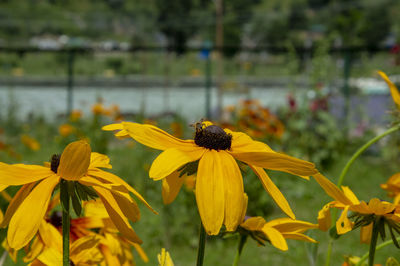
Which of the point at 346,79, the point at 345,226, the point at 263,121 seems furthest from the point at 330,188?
the point at 346,79

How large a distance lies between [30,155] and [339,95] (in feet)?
13.5

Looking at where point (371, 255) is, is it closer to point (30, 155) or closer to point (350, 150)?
point (350, 150)

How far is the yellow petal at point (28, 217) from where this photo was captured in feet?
1.52

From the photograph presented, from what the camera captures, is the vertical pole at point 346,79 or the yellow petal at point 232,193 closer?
the yellow petal at point 232,193

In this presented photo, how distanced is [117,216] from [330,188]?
230mm

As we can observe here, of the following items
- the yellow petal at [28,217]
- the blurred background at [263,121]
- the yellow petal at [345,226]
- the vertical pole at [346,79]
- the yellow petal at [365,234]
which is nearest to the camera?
the yellow petal at [28,217]

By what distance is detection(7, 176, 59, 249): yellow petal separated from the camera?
465 mm

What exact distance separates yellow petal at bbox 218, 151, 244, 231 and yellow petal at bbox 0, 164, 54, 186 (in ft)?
0.65

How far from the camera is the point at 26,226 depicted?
18.6 inches

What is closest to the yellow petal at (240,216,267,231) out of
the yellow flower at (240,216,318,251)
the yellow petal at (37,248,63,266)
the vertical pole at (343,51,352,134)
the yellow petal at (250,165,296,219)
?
the yellow flower at (240,216,318,251)

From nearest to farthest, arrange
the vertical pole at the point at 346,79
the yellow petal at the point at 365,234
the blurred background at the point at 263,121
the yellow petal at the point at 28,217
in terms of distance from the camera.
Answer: the yellow petal at the point at 28,217
the yellow petal at the point at 365,234
the blurred background at the point at 263,121
the vertical pole at the point at 346,79

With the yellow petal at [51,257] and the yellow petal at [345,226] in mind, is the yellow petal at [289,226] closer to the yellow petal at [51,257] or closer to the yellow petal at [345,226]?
the yellow petal at [345,226]

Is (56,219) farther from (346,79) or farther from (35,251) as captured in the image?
(346,79)

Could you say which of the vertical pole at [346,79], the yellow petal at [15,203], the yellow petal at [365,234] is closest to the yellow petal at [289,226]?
the yellow petal at [365,234]
